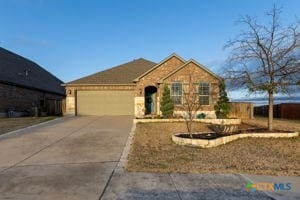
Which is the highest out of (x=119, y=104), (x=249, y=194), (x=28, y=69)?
(x=28, y=69)

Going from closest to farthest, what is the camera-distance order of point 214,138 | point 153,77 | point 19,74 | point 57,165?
point 57,165, point 214,138, point 153,77, point 19,74

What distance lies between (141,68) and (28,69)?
12.5m

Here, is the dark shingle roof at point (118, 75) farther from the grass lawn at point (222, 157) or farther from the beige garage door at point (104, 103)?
the grass lawn at point (222, 157)

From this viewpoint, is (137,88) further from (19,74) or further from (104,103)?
(19,74)

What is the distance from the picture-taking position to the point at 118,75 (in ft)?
92.2

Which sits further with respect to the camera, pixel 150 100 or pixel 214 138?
pixel 150 100

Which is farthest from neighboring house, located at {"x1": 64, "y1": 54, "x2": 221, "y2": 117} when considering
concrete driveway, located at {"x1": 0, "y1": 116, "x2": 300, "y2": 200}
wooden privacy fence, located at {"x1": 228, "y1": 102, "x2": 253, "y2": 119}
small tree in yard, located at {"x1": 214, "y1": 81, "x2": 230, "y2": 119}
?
concrete driveway, located at {"x1": 0, "y1": 116, "x2": 300, "y2": 200}

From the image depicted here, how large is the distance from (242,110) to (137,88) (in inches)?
354

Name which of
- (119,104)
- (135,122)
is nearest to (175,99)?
(135,122)

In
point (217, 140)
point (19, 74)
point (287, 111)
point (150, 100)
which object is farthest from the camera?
point (287, 111)

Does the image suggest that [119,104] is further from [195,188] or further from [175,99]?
[195,188]

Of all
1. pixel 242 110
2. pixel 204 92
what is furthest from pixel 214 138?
pixel 242 110

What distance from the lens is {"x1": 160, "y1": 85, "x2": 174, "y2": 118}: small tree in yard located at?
67.7 feet

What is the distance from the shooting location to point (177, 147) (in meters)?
10.6
